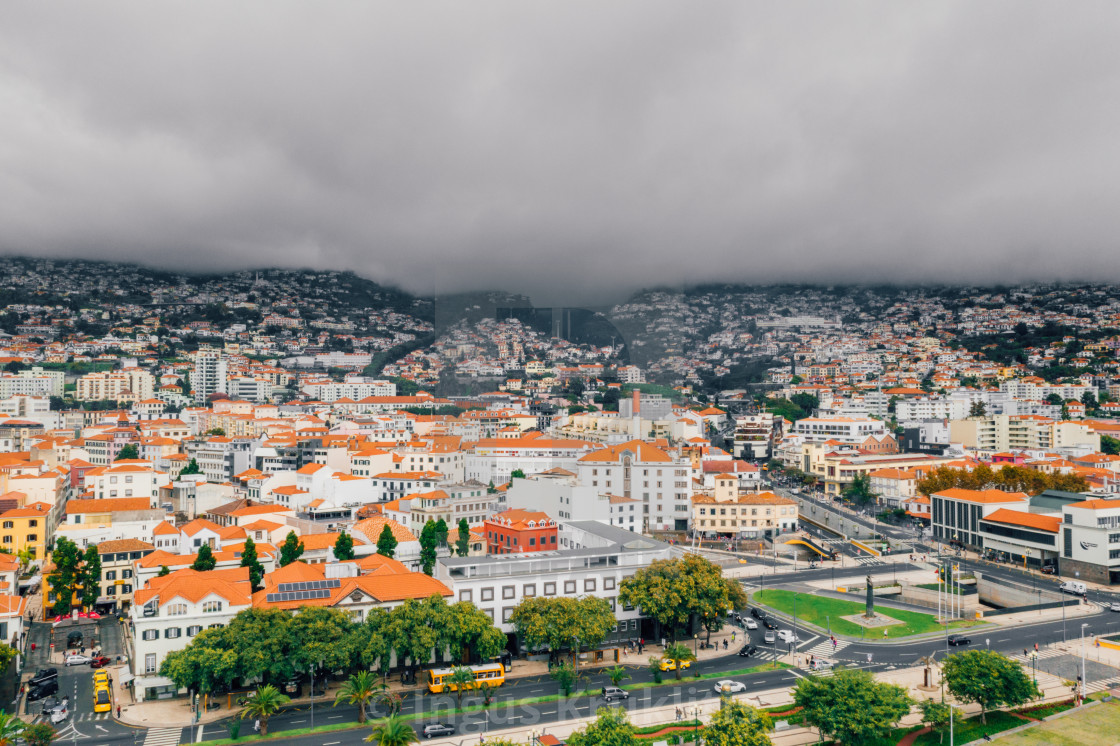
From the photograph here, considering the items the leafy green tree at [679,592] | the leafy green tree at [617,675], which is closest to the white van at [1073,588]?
the leafy green tree at [679,592]

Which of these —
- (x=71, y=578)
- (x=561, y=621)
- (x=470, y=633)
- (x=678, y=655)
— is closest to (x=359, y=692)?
(x=470, y=633)

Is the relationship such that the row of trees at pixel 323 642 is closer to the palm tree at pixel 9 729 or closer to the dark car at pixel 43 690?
the dark car at pixel 43 690

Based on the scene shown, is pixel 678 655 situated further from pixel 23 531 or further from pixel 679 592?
pixel 23 531

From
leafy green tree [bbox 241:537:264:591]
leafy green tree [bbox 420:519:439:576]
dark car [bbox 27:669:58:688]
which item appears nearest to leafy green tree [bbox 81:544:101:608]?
leafy green tree [bbox 241:537:264:591]

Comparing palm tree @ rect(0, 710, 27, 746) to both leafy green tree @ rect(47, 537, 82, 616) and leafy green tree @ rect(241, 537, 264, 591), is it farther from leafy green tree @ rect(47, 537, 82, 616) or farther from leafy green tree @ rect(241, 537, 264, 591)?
leafy green tree @ rect(47, 537, 82, 616)

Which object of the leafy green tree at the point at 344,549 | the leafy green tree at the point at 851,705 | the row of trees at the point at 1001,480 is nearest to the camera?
the leafy green tree at the point at 851,705

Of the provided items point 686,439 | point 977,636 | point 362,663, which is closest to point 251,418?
point 686,439
